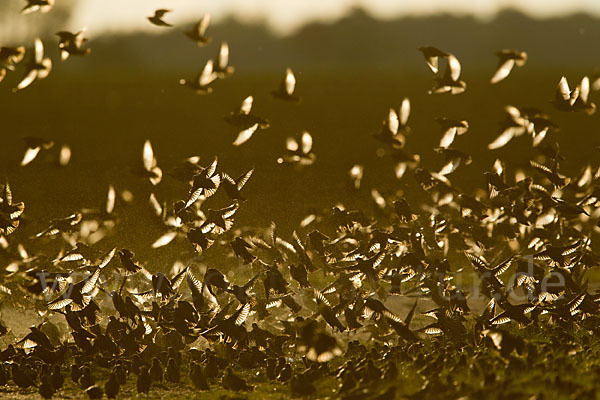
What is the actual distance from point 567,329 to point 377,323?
1.97 m

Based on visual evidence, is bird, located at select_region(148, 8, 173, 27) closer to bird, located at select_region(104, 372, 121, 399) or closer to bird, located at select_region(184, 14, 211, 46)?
bird, located at select_region(184, 14, 211, 46)

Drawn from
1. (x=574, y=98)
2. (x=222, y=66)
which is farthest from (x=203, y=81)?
(x=574, y=98)

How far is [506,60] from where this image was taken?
654 cm

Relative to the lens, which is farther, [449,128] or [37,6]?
[449,128]

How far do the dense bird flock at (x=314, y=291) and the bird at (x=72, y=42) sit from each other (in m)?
0.02

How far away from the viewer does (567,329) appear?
7.10 meters

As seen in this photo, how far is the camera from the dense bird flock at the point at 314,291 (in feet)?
19.9

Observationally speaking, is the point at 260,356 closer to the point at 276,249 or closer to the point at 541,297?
the point at 276,249

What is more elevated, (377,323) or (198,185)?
(198,185)

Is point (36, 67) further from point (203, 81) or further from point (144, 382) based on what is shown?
point (144, 382)

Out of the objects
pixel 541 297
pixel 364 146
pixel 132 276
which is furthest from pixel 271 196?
pixel 541 297

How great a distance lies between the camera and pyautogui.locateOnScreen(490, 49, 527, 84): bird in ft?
21.0

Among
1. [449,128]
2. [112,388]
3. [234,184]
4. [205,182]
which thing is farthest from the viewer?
[449,128]

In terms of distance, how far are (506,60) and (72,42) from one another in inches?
159
